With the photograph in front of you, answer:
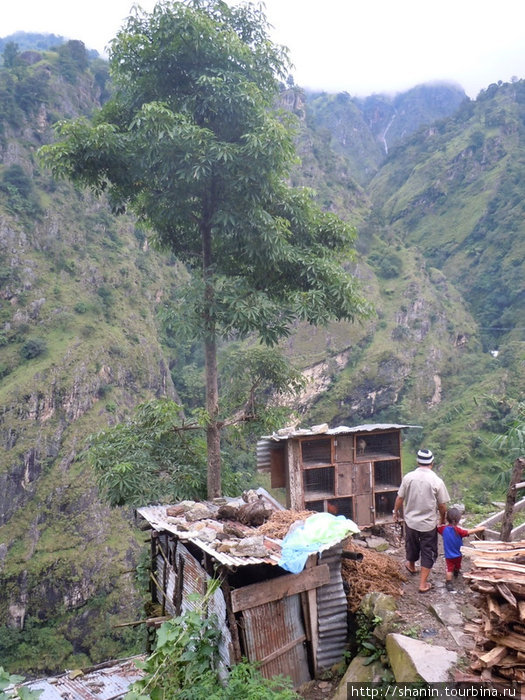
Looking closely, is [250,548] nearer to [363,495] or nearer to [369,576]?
[369,576]

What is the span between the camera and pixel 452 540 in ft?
17.9

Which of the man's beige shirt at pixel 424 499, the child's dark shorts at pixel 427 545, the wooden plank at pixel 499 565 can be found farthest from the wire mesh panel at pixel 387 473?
the wooden plank at pixel 499 565

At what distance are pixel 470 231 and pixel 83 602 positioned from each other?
53.7m

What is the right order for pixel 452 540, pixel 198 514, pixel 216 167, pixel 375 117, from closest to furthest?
pixel 452 540 < pixel 198 514 < pixel 216 167 < pixel 375 117

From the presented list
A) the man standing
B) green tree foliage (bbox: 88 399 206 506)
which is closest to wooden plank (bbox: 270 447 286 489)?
green tree foliage (bbox: 88 399 206 506)

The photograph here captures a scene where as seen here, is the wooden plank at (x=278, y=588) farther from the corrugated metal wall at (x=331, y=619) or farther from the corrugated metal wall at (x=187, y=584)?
the corrugated metal wall at (x=187, y=584)

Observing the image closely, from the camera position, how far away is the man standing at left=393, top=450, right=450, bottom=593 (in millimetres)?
Result: 5297

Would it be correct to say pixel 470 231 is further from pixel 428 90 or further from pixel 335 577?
pixel 428 90

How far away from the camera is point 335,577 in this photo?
18.0 ft

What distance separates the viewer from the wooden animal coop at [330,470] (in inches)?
297

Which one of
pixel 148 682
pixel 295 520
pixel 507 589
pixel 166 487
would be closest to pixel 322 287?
pixel 295 520

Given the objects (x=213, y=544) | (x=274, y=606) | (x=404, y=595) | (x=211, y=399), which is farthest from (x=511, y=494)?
(x=211, y=399)

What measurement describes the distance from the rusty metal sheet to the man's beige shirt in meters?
1.56

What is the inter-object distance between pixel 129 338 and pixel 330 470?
115ft
